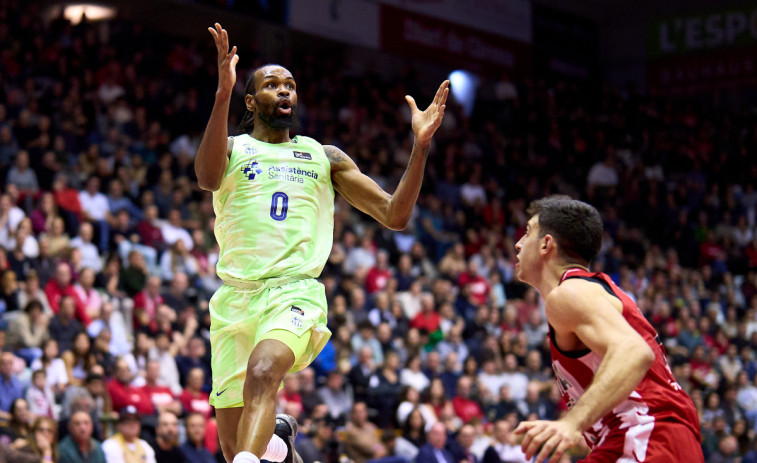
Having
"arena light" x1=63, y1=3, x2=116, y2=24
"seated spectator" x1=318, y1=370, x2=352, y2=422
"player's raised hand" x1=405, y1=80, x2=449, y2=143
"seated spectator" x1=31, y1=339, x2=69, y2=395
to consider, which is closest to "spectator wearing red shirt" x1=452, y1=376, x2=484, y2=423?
"seated spectator" x1=318, y1=370, x2=352, y2=422

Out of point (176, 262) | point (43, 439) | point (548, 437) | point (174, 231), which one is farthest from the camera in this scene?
point (174, 231)

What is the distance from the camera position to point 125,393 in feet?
35.2

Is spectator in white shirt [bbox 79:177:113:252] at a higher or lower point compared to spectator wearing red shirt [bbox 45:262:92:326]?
higher

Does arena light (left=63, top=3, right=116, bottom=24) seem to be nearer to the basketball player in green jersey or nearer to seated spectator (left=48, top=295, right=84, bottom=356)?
seated spectator (left=48, top=295, right=84, bottom=356)

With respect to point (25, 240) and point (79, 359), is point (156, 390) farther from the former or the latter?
point (25, 240)

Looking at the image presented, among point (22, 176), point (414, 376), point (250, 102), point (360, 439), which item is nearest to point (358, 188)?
point (250, 102)

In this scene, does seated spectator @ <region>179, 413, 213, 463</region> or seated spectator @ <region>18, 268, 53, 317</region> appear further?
seated spectator @ <region>18, 268, 53, 317</region>

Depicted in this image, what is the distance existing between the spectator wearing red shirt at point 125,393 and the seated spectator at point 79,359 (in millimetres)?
347

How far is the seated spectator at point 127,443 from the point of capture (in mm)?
9664

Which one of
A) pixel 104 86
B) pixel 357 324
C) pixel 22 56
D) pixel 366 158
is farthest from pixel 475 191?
pixel 22 56

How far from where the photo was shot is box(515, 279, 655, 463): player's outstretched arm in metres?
3.15

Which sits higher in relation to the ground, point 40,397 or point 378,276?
point 378,276

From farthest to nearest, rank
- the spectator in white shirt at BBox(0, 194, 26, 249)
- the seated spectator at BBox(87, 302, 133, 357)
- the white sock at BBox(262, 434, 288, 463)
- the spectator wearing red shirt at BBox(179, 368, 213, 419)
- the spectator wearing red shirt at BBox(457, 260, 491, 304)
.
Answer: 1. the spectator wearing red shirt at BBox(457, 260, 491, 304)
2. the spectator in white shirt at BBox(0, 194, 26, 249)
3. the seated spectator at BBox(87, 302, 133, 357)
4. the spectator wearing red shirt at BBox(179, 368, 213, 419)
5. the white sock at BBox(262, 434, 288, 463)

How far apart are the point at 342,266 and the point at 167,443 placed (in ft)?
18.8
